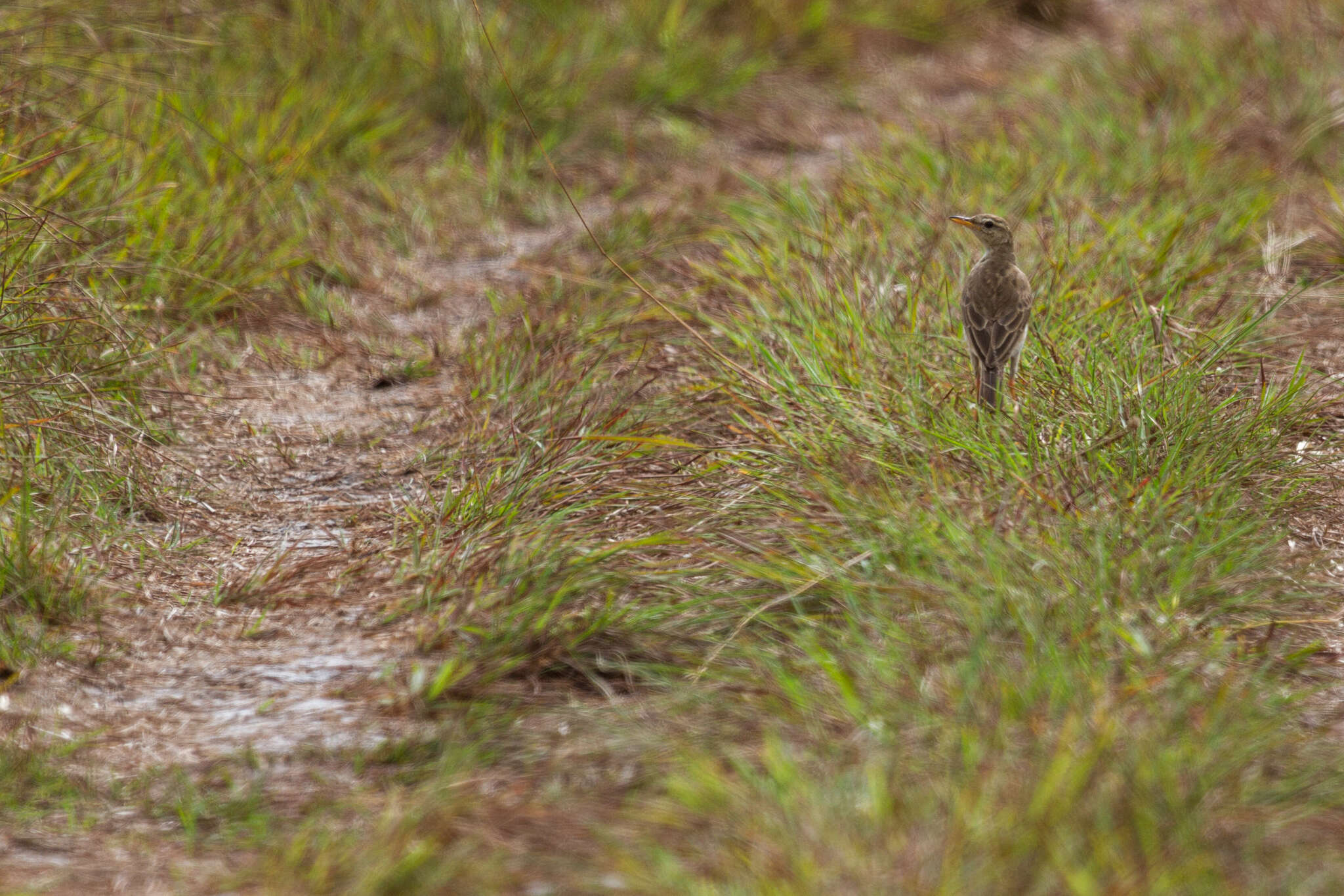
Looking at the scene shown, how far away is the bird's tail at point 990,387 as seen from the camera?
3.91 metres

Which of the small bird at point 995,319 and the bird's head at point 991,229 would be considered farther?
the bird's head at point 991,229

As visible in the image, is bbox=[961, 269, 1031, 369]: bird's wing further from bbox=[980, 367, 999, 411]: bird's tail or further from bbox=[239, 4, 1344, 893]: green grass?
bbox=[239, 4, 1344, 893]: green grass

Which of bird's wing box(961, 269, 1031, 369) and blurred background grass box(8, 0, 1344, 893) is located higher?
bird's wing box(961, 269, 1031, 369)

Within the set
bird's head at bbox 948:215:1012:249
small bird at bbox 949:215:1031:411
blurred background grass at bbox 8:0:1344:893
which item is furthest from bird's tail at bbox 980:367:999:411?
bird's head at bbox 948:215:1012:249

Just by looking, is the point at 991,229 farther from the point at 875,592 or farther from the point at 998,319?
the point at 875,592

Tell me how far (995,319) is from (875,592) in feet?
4.01

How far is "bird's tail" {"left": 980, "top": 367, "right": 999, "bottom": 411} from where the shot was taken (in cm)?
391

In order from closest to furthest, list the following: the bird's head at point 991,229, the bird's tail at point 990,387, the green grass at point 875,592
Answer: the green grass at point 875,592 < the bird's tail at point 990,387 < the bird's head at point 991,229

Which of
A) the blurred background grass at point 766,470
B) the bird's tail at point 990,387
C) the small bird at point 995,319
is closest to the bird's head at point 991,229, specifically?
the small bird at point 995,319

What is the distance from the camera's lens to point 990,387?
3.93 m

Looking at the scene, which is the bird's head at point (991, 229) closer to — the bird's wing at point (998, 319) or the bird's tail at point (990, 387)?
the bird's wing at point (998, 319)

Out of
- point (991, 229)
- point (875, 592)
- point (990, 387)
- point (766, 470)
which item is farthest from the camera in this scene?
point (991, 229)

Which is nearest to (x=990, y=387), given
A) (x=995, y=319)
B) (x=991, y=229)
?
(x=995, y=319)

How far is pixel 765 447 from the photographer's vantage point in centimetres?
387
